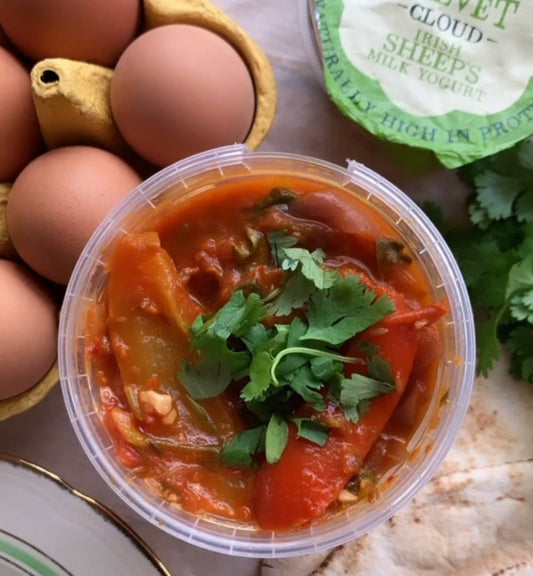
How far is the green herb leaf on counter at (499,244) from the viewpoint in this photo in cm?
135

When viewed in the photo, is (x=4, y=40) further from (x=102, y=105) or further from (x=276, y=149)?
(x=276, y=149)

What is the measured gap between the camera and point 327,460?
1.14 metres

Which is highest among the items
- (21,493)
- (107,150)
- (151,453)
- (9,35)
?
(9,35)

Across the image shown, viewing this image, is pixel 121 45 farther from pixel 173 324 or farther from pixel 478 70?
pixel 478 70

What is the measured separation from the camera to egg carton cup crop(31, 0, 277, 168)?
115cm

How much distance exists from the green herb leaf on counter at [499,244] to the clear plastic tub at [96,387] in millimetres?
151

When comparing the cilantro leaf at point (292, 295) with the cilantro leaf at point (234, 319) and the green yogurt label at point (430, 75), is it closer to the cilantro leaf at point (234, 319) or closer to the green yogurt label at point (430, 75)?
the cilantro leaf at point (234, 319)

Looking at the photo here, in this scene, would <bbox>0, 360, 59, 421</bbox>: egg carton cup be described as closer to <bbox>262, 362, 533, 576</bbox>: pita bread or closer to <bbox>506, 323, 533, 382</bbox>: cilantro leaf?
<bbox>262, 362, 533, 576</bbox>: pita bread

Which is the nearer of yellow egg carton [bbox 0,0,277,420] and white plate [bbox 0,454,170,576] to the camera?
yellow egg carton [bbox 0,0,277,420]

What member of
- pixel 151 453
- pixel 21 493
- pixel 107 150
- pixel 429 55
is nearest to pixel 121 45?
pixel 107 150

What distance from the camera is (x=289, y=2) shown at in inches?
56.7

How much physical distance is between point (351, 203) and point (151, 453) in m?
0.45

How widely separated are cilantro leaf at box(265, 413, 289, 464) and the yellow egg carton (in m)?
0.35

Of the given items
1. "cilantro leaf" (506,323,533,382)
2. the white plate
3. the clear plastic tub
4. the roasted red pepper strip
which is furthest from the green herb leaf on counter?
the white plate
